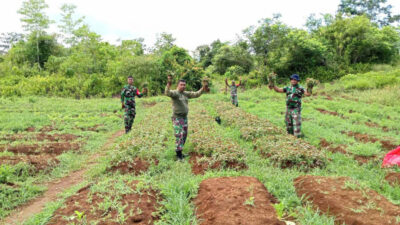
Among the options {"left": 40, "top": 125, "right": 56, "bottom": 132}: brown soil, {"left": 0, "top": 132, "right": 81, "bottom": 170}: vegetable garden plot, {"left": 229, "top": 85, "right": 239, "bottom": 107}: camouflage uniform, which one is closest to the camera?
{"left": 0, "top": 132, "right": 81, "bottom": 170}: vegetable garden plot

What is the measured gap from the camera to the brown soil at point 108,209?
3.52 m

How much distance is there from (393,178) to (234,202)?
3418 mm

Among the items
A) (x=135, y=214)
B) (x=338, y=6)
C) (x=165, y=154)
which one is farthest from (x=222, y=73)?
(x=135, y=214)

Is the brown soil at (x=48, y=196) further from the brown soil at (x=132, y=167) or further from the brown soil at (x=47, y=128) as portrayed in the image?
the brown soil at (x=47, y=128)

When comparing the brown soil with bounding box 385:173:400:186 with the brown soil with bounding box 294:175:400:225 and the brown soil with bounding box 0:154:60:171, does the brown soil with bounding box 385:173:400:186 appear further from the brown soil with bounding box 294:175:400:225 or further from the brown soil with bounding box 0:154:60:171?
the brown soil with bounding box 0:154:60:171

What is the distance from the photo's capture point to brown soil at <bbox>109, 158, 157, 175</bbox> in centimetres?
574

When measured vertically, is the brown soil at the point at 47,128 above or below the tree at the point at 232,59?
below

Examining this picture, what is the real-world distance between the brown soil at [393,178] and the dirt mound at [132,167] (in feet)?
16.5

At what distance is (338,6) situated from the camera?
4369 cm

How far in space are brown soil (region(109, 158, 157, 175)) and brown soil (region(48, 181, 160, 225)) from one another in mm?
1323

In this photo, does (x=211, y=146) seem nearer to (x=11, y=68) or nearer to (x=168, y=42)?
(x=168, y=42)

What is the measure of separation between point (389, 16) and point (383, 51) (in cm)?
2126

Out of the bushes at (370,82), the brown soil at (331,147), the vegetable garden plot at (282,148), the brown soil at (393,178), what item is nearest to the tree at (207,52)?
the bushes at (370,82)

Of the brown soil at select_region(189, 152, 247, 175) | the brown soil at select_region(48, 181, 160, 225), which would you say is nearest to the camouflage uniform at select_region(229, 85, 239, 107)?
the brown soil at select_region(189, 152, 247, 175)
